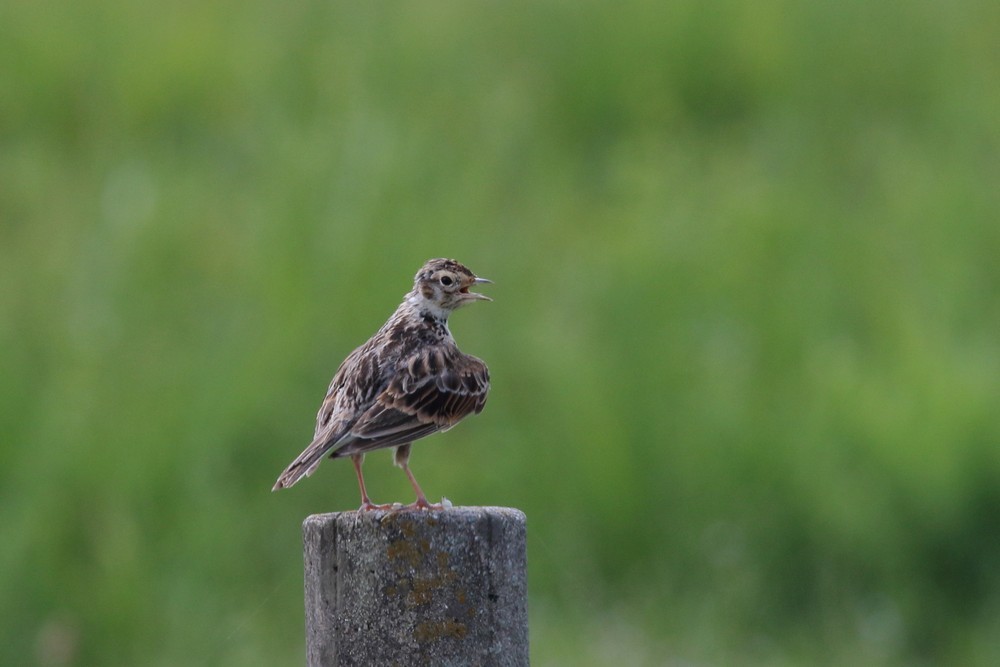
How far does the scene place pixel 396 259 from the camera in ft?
51.8

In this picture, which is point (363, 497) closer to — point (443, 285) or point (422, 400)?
point (422, 400)

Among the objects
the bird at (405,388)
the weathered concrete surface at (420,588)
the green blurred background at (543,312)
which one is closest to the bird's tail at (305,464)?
the bird at (405,388)

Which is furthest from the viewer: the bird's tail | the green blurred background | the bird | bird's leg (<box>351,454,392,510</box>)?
the green blurred background

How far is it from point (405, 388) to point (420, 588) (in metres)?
1.27

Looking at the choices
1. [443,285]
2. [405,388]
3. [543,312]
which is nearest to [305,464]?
[405,388]

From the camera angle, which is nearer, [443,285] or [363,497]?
[363,497]

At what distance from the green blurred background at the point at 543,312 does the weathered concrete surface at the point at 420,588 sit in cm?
712

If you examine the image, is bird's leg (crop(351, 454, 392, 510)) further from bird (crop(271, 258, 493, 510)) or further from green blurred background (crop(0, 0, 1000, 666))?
green blurred background (crop(0, 0, 1000, 666))

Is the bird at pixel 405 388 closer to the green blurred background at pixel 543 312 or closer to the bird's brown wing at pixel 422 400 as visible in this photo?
the bird's brown wing at pixel 422 400

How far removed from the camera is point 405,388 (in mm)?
5520

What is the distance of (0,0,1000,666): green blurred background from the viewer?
13.2m

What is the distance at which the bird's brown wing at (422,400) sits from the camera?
532 centimetres

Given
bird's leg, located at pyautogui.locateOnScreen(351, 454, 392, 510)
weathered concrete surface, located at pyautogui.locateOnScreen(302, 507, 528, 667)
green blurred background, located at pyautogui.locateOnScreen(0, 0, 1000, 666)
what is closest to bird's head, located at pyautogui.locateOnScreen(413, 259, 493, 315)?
bird's leg, located at pyautogui.locateOnScreen(351, 454, 392, 510)

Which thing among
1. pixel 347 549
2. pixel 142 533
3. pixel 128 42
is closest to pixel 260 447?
pixel 142 533
